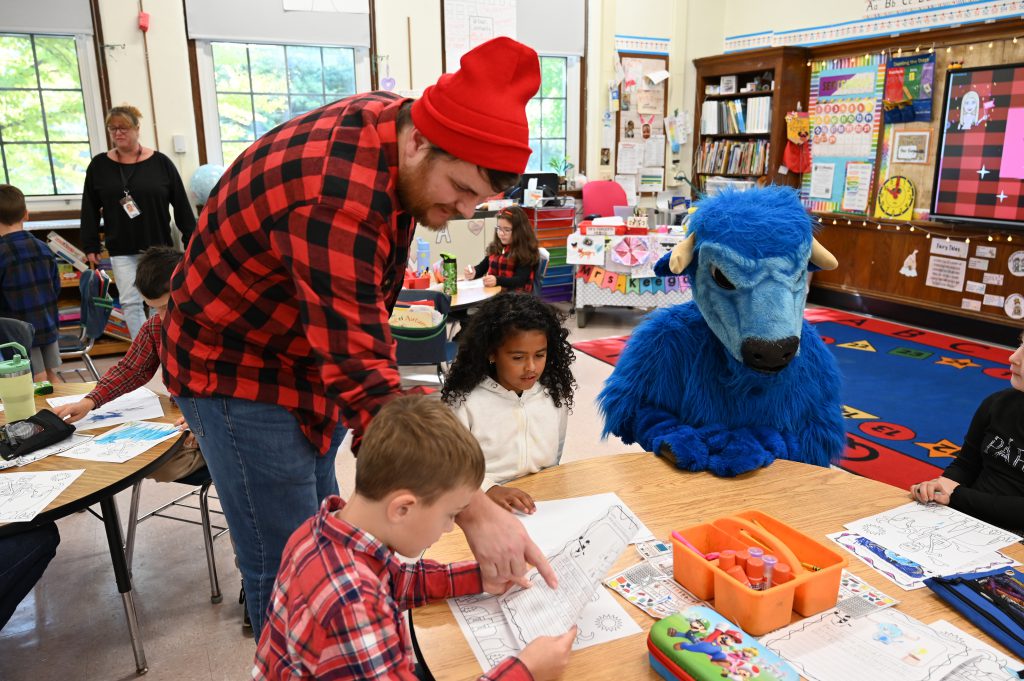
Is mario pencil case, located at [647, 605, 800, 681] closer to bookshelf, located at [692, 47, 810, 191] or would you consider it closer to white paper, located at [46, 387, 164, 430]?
white paper, located at [46, 387, 164, 430]

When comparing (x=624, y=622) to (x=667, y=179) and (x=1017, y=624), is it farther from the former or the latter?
(x=667, y=179)

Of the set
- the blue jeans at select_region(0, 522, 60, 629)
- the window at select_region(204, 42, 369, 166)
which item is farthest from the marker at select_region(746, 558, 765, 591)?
the window at select_region(204, 42, 369, 166)

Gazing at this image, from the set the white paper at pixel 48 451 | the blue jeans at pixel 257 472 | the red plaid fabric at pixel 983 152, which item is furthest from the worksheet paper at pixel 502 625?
the red plaid fabric at pixel 983 152

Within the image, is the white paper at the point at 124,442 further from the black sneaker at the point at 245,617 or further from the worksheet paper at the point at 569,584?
the worksheet paper at the point at 569,584

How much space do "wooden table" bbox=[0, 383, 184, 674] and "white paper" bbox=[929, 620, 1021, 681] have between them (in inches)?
64.6

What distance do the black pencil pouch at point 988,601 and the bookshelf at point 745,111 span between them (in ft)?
20.1

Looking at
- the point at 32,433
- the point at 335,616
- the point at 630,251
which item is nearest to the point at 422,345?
the point at 32,433

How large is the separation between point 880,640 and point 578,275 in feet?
15.3

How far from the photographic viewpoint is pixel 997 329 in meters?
5.32

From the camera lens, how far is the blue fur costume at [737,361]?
1.70 metres

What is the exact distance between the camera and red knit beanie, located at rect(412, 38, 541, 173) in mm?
1084

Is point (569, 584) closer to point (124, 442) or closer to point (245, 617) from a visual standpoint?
point (124, 442)

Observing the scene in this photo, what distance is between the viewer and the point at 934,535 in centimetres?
141

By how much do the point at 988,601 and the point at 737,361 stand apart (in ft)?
2.51
